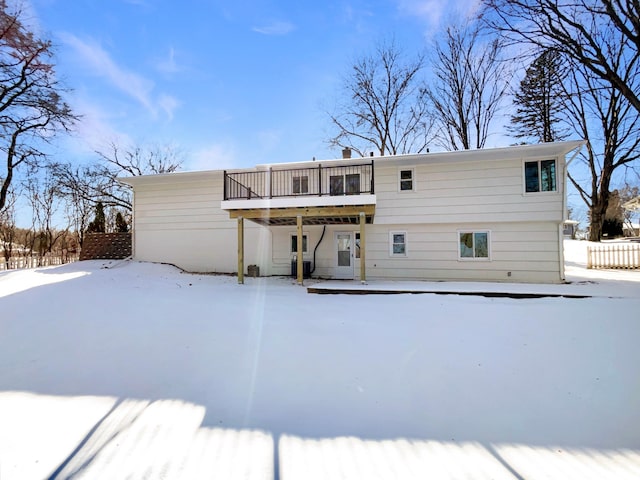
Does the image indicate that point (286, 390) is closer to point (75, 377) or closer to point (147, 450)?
point (147, 450)

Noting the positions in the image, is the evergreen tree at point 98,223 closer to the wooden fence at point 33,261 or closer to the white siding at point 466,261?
Result: the wooden fence at point 33,261

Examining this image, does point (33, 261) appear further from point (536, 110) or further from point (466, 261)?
point (536, 110)

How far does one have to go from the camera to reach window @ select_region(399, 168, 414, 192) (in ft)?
35.2

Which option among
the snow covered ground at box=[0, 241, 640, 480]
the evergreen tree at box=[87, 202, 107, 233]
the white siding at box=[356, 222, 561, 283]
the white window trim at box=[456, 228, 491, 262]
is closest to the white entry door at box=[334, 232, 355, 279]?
the white siding at box=[356, 222, 561, 283]

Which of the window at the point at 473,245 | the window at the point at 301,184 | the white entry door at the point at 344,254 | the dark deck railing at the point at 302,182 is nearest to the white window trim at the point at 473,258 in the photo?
the window at the point at 473,245

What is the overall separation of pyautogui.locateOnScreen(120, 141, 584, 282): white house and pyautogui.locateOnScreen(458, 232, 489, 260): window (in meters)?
0.03

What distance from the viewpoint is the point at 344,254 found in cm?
1141

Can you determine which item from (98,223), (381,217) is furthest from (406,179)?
(98,223)

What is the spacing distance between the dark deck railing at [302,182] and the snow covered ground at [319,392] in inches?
250

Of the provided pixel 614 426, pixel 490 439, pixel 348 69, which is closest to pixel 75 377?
pixel 490 439

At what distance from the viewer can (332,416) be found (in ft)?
9.11

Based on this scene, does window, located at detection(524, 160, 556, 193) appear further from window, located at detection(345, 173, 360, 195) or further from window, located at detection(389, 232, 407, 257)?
window, located at detection(345, 173, 360, 195)

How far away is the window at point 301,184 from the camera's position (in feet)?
38.1

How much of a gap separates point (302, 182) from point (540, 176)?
315 inches
